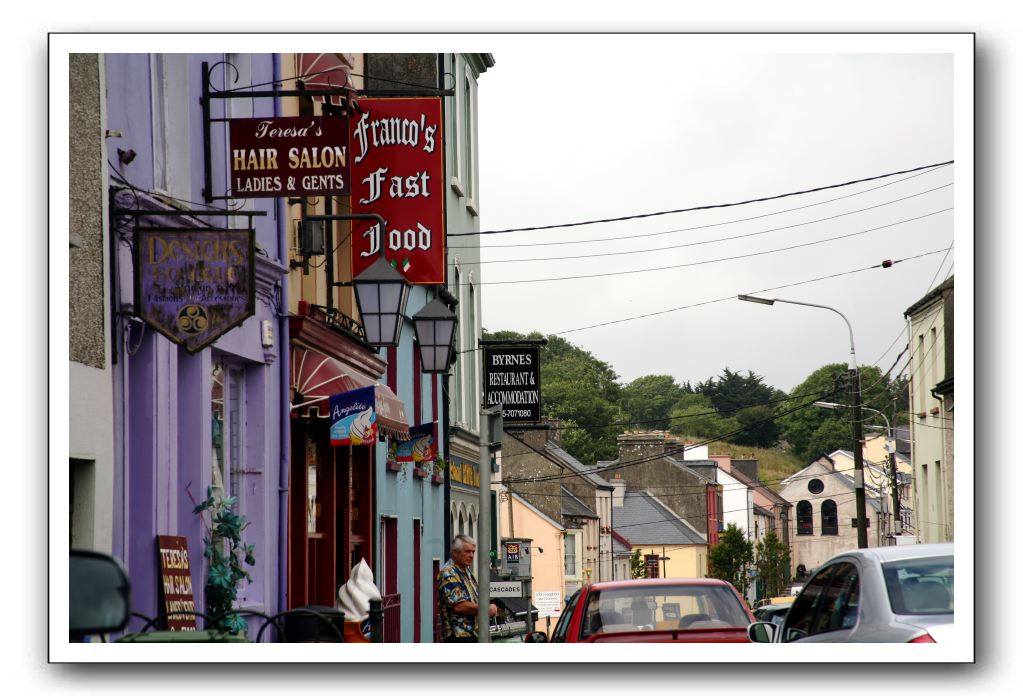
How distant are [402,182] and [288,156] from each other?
12.4ft

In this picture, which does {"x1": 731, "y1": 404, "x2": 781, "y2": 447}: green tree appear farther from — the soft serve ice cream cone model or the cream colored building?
the soft serve ice cream cone model

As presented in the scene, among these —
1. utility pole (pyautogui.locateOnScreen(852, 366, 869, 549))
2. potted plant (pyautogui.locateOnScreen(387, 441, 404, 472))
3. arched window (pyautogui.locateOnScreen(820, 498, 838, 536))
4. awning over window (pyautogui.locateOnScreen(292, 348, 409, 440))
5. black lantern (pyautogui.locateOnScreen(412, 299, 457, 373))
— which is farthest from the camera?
arched window (pyautogui.locateOnScreen(820, 498, 838, 536))

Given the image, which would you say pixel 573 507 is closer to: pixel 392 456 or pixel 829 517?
pixel 829 517

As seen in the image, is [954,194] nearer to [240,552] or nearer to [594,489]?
[240,552]

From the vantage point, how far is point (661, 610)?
35.5 feet

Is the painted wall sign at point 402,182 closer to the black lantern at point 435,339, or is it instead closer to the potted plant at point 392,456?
the black lantern at point 435,339

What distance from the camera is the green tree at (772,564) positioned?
254ft

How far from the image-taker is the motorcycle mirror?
570 centimetres

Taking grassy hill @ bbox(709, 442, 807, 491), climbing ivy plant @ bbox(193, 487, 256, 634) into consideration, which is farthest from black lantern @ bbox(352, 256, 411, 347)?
grassy hill @ bbox(709, 442, 807, 491)

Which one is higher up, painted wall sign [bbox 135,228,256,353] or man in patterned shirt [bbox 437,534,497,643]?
painted wall sign [bbox 135,228,256,353]

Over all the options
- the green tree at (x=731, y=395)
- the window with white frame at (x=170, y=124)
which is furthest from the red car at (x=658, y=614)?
the green tree at (x=731, y=395)

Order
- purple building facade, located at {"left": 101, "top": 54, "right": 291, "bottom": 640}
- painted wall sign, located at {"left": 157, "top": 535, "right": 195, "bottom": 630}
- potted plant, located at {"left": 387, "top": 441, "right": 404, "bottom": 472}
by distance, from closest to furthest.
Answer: purple building facade, located at {"left": 101, "top": 54, "right": 291, "bottom": 640} → painted wall sign, located at {"left": 157, "top": 535, "right": 195, "bottom": 630} → potted plant, located at {"left": 387, "top": 441, "right": 404, "bottom": 472}

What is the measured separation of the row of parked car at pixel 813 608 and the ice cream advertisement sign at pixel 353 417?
4.31 m

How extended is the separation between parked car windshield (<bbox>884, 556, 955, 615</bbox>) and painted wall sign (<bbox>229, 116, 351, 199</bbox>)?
543cm
